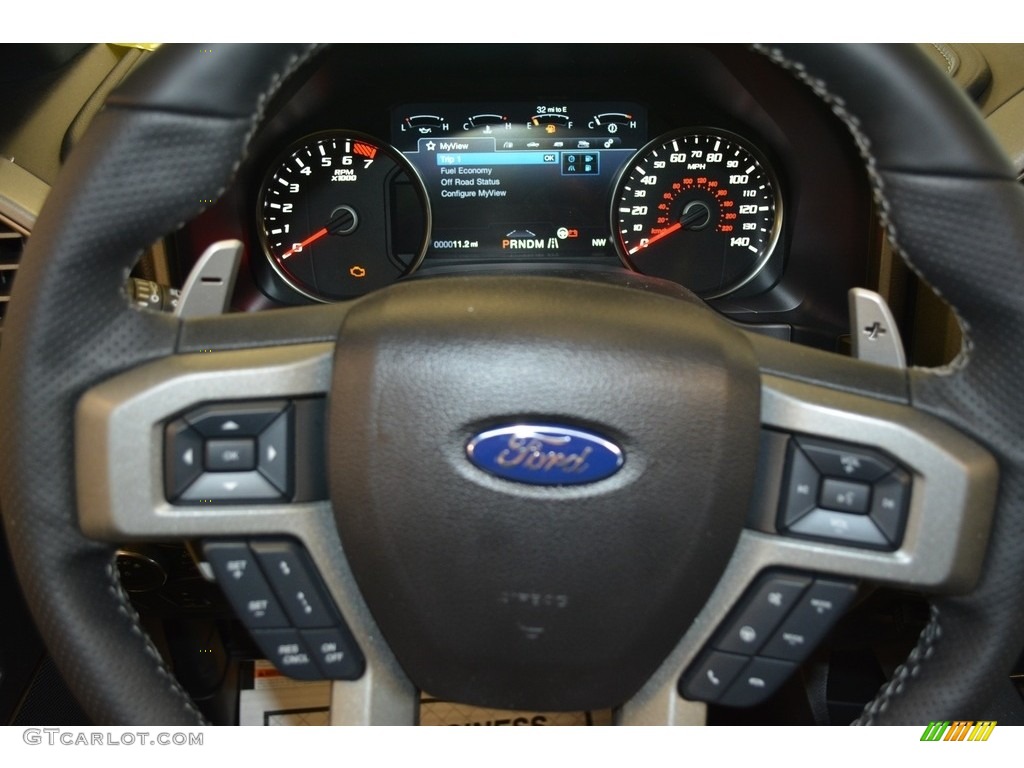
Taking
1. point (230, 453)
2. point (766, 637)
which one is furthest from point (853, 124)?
point (230, 453)

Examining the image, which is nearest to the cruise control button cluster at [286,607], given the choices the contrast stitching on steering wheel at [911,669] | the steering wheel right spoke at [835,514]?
the steering wheel right spoke at [835,514]

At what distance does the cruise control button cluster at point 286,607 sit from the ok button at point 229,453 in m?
0.06

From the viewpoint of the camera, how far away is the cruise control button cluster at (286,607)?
Result: 2.43 feet

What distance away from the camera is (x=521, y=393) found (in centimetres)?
68

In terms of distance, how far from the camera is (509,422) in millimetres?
686

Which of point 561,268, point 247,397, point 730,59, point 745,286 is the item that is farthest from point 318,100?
point 247,397

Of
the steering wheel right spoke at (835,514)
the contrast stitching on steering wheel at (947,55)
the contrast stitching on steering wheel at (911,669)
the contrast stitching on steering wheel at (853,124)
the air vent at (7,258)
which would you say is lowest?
the contrast stitching on steering wheel at (911,669)

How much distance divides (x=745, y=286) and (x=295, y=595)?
1.39 metres

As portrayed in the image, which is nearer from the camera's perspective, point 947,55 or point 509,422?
point 509,422

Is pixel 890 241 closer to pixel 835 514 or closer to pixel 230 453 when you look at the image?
pixel 835 514

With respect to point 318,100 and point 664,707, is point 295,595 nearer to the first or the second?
point 664,707

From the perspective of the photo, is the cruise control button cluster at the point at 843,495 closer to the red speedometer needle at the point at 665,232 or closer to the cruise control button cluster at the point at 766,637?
the cruise control button cluster at the point at 766,637

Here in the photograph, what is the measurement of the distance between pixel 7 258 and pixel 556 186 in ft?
3.10
